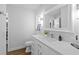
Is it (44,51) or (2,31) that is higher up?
(2,31)

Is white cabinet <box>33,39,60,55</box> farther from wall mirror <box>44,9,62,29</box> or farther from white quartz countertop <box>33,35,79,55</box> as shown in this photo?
wall mirror <box>44,9,62,29</box>

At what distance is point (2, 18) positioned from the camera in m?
1.14

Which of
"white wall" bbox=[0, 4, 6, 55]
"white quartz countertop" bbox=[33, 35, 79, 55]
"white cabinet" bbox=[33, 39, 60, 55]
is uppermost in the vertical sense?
"white wall" bbox=[0, 4, 6, 55]

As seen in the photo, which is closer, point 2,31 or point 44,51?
point 2,31

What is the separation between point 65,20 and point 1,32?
121 cm

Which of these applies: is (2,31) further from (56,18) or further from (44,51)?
(56,18)

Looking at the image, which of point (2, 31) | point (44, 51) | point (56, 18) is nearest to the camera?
point (2, 31)

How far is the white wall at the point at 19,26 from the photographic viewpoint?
1191 mm

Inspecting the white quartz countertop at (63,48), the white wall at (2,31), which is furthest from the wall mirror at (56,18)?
the white wall at (2,31)

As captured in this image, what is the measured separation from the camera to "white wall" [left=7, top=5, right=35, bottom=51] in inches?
46.9

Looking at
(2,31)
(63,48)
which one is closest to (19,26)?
(2,31)

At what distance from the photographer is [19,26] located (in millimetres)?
1237

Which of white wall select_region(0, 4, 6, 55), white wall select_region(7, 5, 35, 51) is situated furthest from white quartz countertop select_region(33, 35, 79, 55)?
white wall select_region(0, 4, 6, 55)
